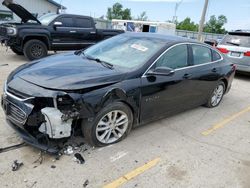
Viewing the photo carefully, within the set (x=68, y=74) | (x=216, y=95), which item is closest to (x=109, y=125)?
(x=68, y=74)

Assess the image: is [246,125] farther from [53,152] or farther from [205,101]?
[53,152]

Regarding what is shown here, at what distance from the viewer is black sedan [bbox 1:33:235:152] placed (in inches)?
115

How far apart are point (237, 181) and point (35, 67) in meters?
3.09

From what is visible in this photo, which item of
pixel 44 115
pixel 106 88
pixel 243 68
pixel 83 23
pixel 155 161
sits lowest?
pixel 155 161

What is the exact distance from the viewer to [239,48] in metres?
8.53

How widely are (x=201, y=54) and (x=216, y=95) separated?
1210mm

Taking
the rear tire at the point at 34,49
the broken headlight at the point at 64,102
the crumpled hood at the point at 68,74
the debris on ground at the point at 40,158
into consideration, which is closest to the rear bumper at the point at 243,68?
the crumpled hood at the point at 68,74

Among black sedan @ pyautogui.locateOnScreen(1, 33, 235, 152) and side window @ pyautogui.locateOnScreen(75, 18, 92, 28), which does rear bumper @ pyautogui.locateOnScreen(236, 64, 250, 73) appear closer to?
black sedan @ pyautogui.locateOnScreen(1, 33, 235, 152)

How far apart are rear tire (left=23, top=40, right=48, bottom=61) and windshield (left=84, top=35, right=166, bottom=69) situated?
5115 millimetres

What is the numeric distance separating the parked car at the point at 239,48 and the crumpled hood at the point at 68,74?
6.58m

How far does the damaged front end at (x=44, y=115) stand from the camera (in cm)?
287

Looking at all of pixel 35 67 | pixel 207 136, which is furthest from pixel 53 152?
pixel 207 136

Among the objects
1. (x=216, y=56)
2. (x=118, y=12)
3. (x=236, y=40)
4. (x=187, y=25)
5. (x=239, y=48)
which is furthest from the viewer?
(x=187, y=25)

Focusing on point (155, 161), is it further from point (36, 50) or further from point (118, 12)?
point (118, 12)
